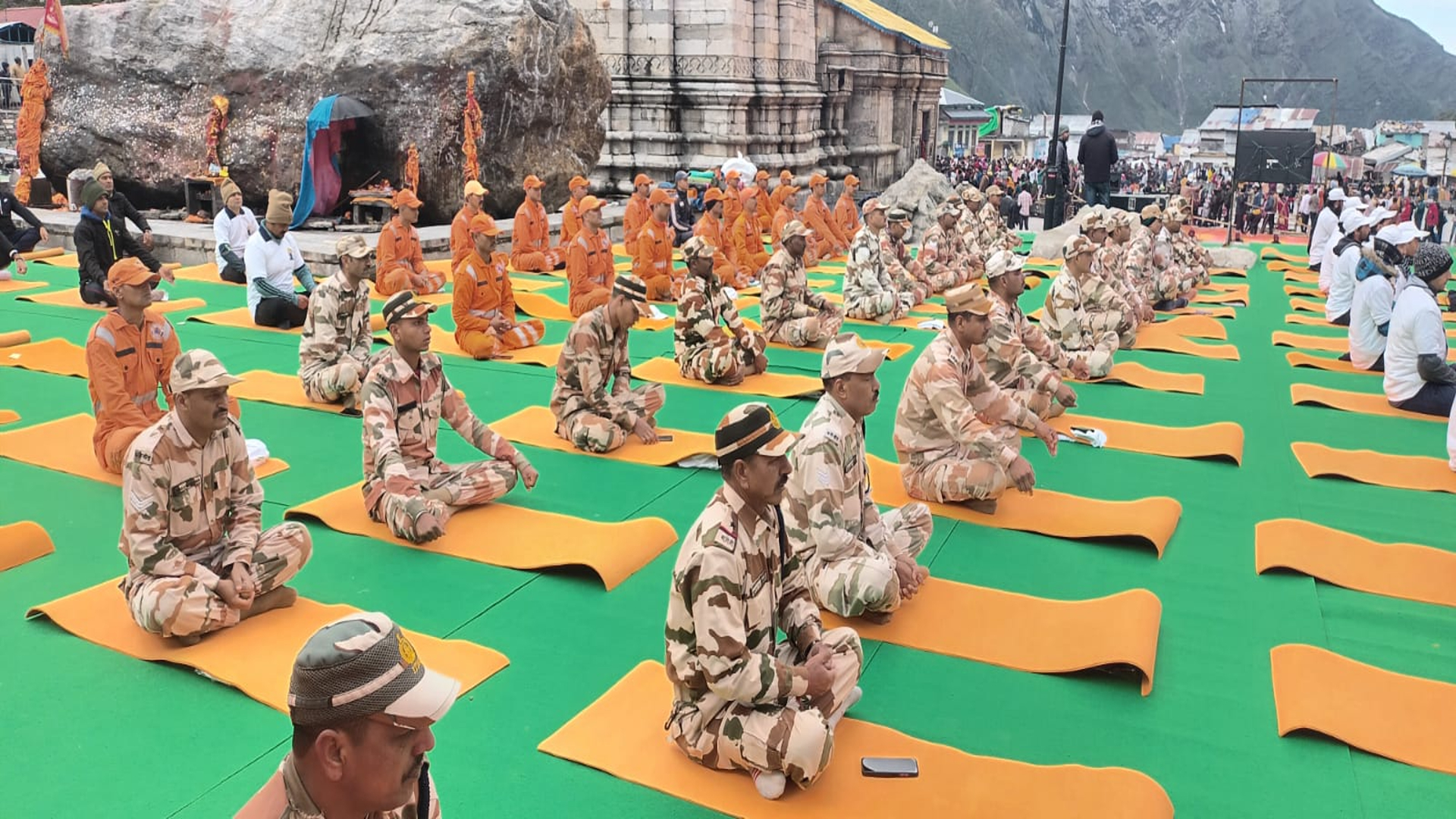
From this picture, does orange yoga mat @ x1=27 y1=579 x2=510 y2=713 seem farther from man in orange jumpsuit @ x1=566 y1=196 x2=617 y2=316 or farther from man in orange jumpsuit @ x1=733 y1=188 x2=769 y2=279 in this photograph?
man in orange jumpsuit @ x1=733 y1=188 x2=769 y2=279

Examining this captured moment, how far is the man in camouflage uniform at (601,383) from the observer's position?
6.71 meters

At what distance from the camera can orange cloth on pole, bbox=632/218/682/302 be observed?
12.2 m

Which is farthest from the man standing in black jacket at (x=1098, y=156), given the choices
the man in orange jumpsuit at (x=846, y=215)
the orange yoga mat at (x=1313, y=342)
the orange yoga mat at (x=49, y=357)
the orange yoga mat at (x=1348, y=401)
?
the orange yoga mat at (x=49, y=357)

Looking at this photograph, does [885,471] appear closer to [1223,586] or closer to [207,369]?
[1223,586]

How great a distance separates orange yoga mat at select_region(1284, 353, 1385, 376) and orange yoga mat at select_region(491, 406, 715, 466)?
20.0ft

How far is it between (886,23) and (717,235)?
17.3 metres

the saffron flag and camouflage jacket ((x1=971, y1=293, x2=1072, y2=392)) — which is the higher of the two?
the saffron flag

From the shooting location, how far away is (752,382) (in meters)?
8.78

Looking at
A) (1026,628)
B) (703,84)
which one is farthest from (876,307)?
(703,84)

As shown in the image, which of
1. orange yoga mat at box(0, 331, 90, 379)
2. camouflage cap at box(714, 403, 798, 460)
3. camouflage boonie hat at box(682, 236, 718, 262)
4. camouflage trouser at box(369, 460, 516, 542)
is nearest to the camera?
camouflage cap at box(714, 403, 798, 460)

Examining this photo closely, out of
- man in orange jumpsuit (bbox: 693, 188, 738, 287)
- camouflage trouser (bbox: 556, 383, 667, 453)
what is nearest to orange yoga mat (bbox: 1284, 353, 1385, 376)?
man in orange jumpsuit (bbox: 693, 188, 738, 287)

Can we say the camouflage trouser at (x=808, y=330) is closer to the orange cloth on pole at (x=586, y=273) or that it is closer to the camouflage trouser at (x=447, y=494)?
the orange cloth on pole at (x=586, y=273)

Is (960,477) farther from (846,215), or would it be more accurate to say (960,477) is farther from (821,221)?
(846,215)

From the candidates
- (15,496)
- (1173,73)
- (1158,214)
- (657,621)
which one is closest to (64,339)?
(15,496)
